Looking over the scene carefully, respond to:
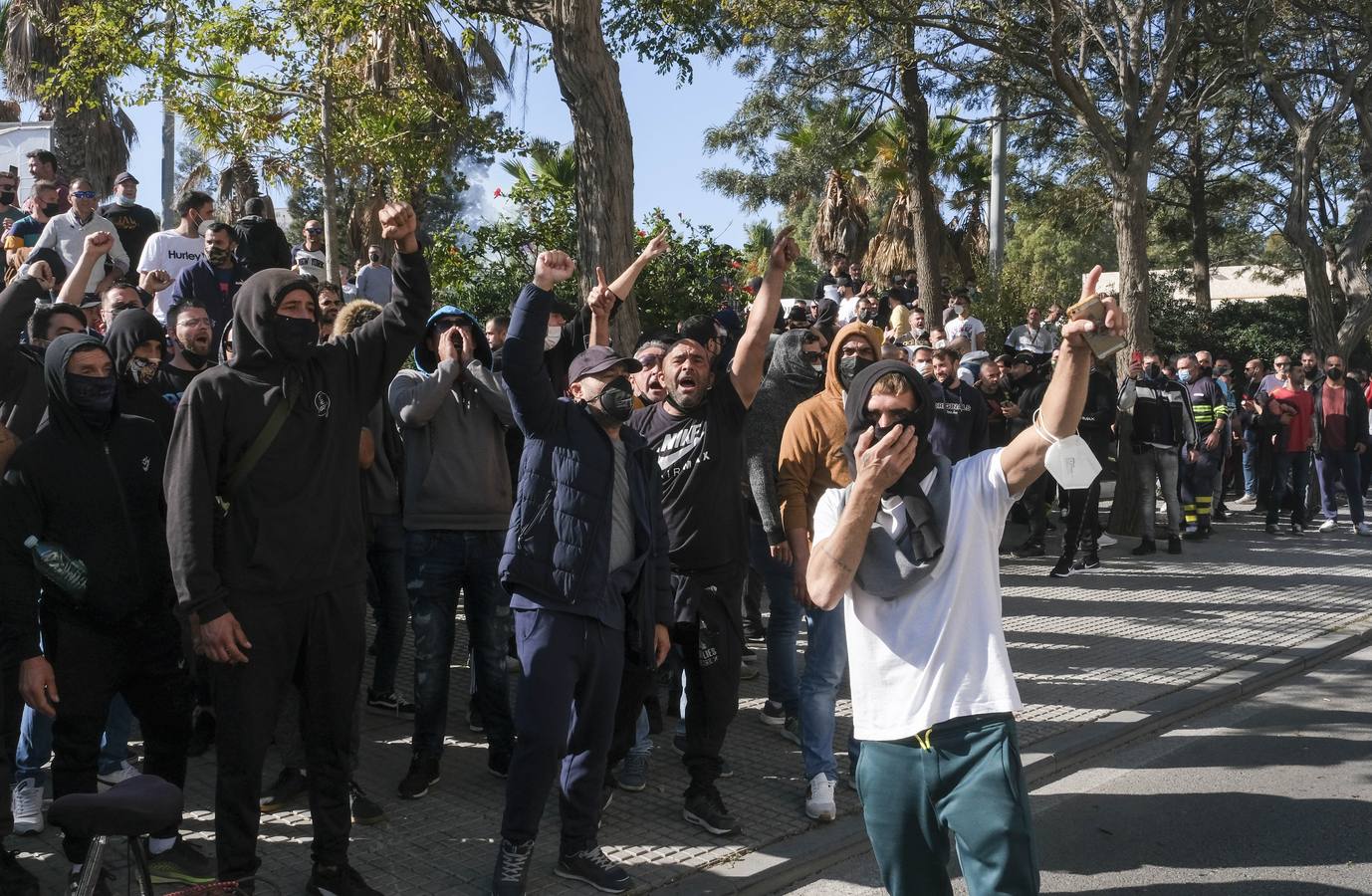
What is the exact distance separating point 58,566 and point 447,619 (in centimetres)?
176

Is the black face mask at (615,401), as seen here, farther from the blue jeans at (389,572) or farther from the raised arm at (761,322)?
the blue jeans at (389,572)

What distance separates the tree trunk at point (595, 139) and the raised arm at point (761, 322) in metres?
3.95

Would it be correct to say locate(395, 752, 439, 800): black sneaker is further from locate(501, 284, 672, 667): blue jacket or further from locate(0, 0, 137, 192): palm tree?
locate(0, 0, 137, 192): palm tree

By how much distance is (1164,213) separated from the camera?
3538 cm

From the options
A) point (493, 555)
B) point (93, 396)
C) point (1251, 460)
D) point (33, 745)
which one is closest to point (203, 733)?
point (33, 745)

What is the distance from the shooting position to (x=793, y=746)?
6.64 metres

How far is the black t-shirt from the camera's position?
5594 mm

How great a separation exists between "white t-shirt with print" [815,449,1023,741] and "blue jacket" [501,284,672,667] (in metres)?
1.25

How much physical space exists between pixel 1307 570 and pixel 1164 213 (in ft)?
82.2

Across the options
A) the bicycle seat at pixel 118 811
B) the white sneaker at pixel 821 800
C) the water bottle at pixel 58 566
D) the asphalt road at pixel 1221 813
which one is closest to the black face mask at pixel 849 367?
the white sneaker at pixel 821 800

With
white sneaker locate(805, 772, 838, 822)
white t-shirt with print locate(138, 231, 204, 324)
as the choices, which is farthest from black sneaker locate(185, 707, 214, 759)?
white t-shirt with print locate(138, 231, 204, 324)

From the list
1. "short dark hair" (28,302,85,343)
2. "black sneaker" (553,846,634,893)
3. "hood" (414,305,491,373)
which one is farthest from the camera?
"hood" (414,305,491,373)

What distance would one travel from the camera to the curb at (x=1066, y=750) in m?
4.98

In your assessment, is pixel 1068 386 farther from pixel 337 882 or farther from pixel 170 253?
pixel 170 253
